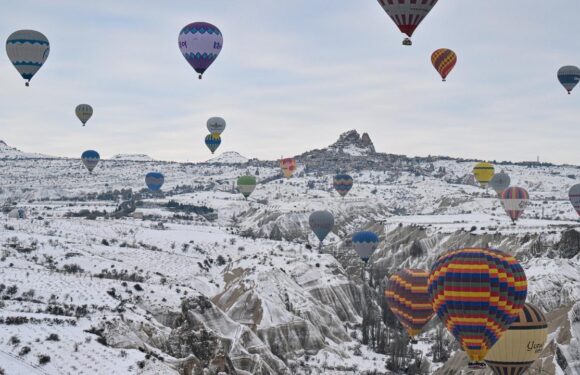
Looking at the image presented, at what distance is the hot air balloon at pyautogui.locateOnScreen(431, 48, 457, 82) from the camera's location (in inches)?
3927

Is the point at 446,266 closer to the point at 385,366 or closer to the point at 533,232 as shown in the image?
the point at 385,366

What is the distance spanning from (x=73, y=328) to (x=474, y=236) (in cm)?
9309

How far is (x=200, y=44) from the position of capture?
271ft

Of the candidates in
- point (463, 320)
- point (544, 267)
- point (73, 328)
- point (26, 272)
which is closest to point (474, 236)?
point (544, 267)

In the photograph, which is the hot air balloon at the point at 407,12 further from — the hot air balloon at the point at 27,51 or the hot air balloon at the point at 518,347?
the hot air balloon at the point at 27,51

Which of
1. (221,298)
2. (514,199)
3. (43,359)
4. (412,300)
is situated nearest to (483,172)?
(514,199)

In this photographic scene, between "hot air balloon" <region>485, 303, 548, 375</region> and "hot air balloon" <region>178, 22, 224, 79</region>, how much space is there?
116ft

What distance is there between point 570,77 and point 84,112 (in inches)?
2381

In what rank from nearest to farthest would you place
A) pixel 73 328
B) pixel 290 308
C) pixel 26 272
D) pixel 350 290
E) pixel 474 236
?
pixel 73 328 → pixel 26 272 → pixel 290 308 → pixel 350 290 → pixel 474 236

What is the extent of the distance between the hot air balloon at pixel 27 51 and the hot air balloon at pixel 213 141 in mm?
53495

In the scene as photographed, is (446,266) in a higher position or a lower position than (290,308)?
higher

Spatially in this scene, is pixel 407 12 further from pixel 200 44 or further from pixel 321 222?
pixel 321 222

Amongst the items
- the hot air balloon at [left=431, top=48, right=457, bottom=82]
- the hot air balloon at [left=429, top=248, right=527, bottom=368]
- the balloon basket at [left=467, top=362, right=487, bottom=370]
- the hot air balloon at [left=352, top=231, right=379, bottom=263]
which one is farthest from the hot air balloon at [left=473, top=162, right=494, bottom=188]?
the balloon basket at [left=467, top=362, right=487, bottom=370]

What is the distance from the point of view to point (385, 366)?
88.1m
